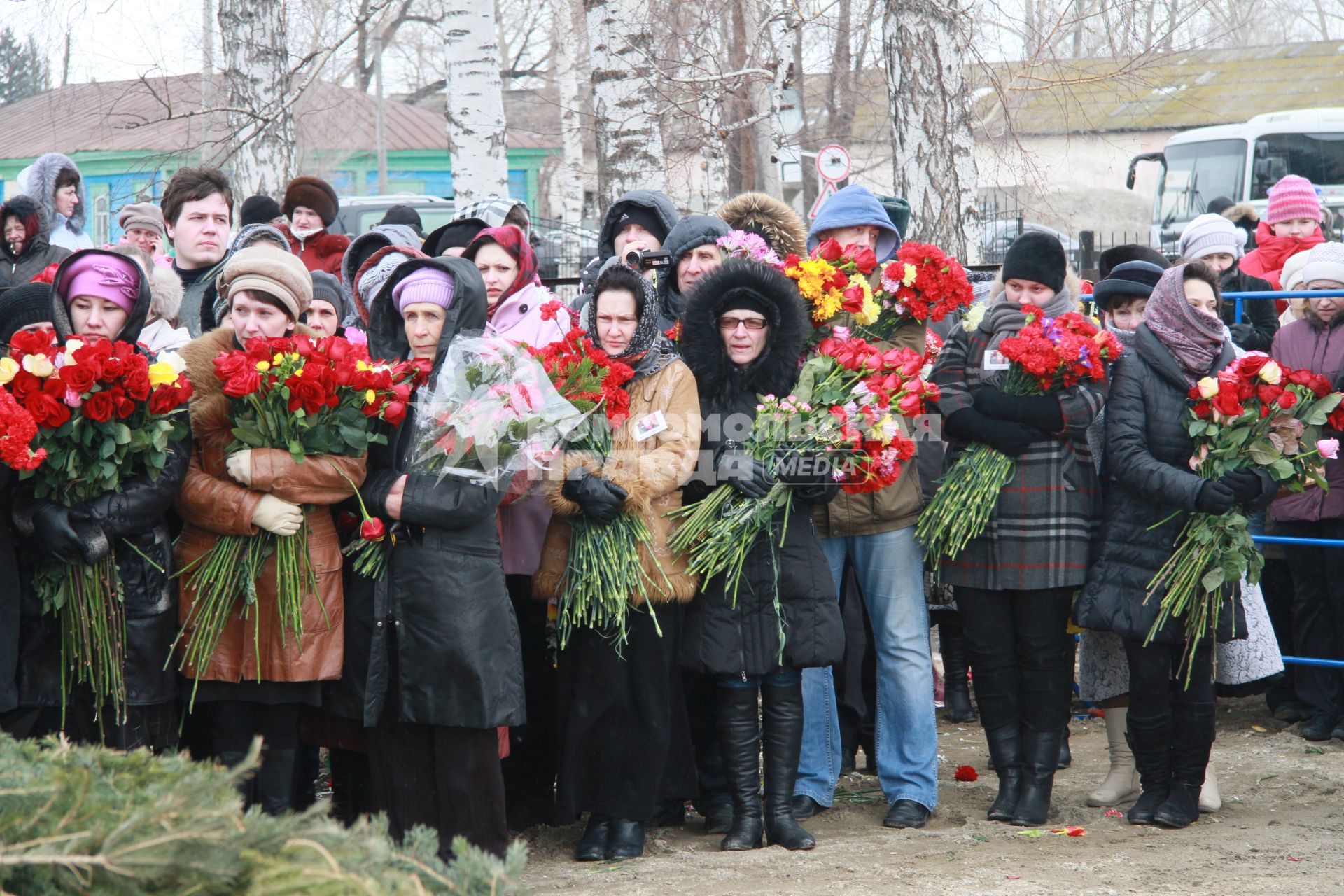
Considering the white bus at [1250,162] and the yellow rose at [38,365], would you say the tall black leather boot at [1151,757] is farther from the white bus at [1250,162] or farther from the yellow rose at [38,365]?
the white bus at [1250,162]

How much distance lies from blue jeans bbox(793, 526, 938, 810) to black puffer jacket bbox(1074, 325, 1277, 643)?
60cm

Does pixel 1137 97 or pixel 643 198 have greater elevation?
pixel 1137 97

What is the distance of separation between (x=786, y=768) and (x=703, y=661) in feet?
1.56

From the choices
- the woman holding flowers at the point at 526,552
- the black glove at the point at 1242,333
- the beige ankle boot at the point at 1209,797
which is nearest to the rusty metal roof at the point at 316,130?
the woman holding flowers at the point at 526,552

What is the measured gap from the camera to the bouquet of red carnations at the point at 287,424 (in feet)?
12.7

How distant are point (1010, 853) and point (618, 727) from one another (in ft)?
4.53

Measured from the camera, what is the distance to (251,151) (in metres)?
11.3

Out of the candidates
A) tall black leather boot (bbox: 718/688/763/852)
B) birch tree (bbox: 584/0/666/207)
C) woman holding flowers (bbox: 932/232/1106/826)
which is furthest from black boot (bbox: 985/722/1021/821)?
birch tree (bbox: 584/0/666/207)

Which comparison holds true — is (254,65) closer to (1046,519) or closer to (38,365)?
(38,365)

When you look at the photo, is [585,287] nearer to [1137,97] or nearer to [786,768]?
[786,768]

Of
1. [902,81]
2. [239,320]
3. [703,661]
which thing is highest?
[902,81]

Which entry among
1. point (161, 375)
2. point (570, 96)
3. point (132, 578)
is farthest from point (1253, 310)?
point (570, 96)

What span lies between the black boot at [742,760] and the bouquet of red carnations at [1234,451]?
1.44 metres

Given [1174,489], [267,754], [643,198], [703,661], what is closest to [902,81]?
[643,198]
